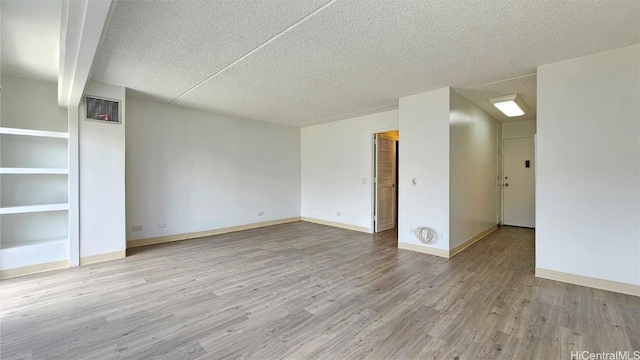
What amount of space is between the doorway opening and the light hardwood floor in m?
1.98

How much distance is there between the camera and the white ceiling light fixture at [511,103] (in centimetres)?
413

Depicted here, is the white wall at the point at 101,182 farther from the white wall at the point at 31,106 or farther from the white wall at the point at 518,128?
the white wall at the point at 518,128

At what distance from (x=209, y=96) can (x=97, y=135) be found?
165 cm

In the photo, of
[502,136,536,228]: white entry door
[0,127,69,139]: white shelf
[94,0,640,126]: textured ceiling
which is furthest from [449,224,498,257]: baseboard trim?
[0,127,69,139]: white shelf

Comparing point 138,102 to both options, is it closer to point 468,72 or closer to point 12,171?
point 12,171

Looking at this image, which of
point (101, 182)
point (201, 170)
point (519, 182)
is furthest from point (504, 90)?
point (101, 182)

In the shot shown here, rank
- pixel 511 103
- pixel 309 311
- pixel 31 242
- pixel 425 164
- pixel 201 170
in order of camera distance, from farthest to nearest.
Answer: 1. pixel 201 170
2. pixel 511 103
3. pixel 425 164
4. pixel 31 242
5. pixel 309 311

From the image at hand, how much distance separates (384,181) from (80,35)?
531 centimetres

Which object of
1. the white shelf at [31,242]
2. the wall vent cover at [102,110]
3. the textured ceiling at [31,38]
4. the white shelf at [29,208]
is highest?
the textured ceiling at [31,38]

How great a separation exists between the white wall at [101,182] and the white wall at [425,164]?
14.5ft

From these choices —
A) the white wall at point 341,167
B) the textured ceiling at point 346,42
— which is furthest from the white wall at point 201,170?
the textured ceiling at point 346,42

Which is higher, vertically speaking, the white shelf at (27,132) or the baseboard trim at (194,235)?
the white shelf at (27,132)

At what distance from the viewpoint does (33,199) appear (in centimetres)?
369

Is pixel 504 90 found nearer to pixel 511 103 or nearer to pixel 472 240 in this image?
pixel 511 103
